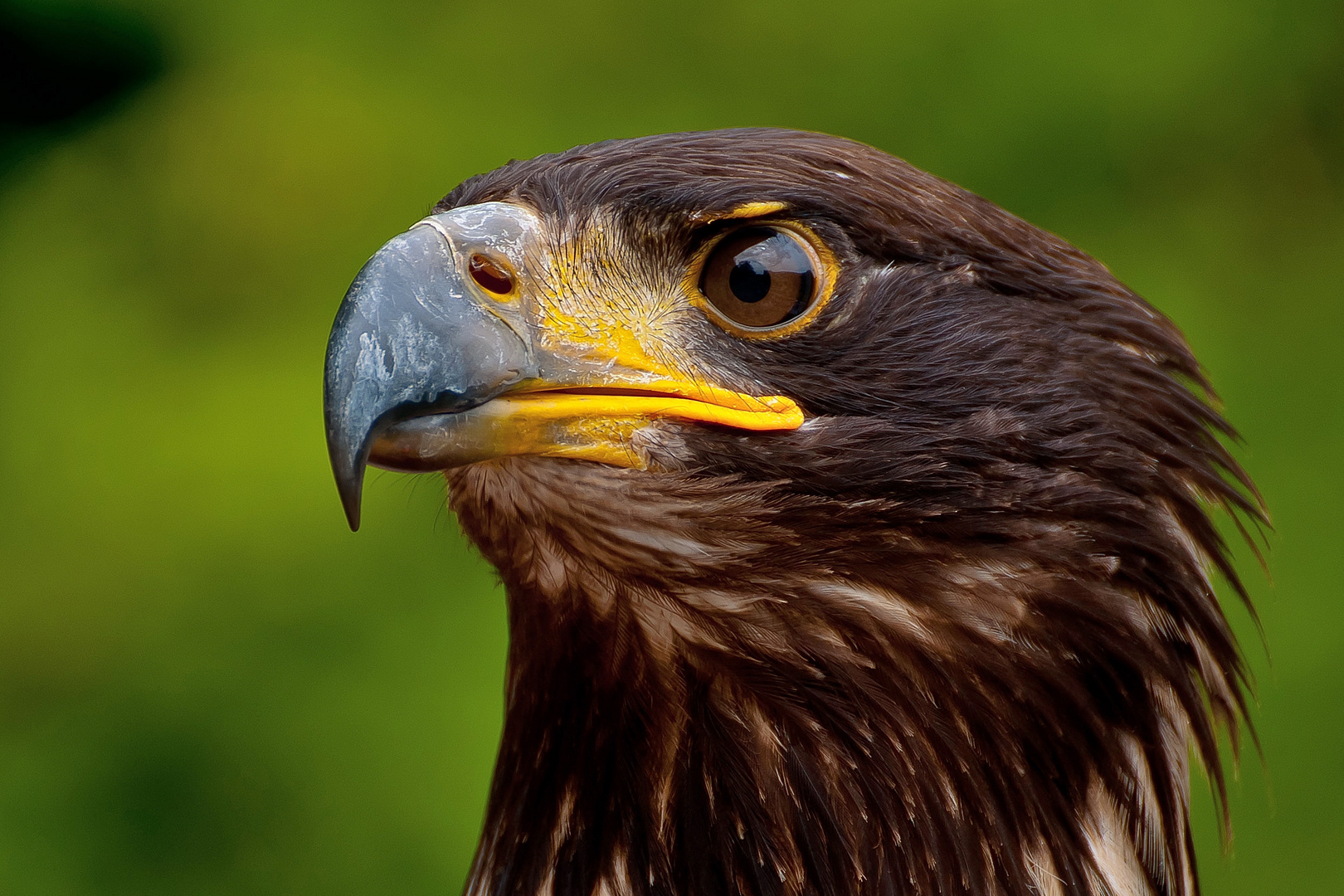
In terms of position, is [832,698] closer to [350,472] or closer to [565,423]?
[565,423]

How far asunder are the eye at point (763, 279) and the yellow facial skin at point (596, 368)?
0.02 metres

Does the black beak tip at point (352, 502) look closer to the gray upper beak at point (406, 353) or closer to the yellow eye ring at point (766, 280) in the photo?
the gray upper beak at point (406, 353)

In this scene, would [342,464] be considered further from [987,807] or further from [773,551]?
[987,807]

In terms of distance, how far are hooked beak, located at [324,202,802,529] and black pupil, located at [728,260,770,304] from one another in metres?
0.13

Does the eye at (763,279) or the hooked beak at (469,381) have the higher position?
the eye at (763,279)

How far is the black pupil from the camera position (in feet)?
5.56

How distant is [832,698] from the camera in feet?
5.53

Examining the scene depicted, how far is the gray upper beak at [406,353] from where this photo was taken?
58.5 inches

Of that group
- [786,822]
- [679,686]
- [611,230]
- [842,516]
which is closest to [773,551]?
[842,516]

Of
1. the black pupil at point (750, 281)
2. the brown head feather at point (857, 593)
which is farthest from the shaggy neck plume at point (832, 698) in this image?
the black pupil at point (750, 281)

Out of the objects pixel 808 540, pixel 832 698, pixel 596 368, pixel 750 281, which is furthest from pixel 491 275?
pixel 832 698

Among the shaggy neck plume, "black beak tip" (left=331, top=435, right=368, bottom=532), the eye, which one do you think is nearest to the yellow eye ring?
the eye

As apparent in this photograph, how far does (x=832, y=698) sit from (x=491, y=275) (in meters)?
0.65

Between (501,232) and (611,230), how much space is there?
0.45 feet
